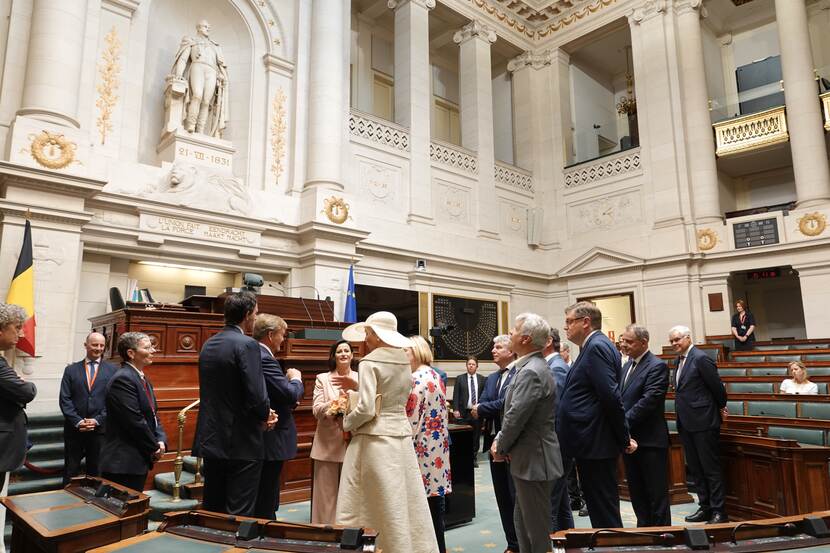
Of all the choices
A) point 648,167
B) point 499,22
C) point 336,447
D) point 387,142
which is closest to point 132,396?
point 336,447

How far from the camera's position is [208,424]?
2.51m

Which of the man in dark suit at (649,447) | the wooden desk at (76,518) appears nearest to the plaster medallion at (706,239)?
the man in dark suit at (649,447)

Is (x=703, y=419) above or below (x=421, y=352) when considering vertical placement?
below

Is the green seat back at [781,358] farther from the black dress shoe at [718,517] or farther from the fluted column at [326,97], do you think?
the fluted column at [326,97]

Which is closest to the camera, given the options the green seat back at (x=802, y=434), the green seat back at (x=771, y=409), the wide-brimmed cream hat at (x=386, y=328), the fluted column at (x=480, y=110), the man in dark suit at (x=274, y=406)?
the wide-brimmed cream hat at (x=386, y=328)

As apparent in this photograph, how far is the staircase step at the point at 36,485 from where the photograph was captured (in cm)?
422

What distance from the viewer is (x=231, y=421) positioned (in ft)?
8.23

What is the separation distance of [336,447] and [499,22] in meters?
11.5

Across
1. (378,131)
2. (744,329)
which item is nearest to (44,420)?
(378,131)

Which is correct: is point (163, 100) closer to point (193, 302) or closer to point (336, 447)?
point (193, 302)

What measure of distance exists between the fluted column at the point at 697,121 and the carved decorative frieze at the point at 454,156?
4.10 metres

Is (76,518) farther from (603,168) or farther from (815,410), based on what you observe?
(603,168)

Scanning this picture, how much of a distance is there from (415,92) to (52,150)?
20.8 ft

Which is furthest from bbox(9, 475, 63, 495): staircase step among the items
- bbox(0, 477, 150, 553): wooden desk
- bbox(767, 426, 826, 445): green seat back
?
bbox(767, 426, 826, 445): green seat back
